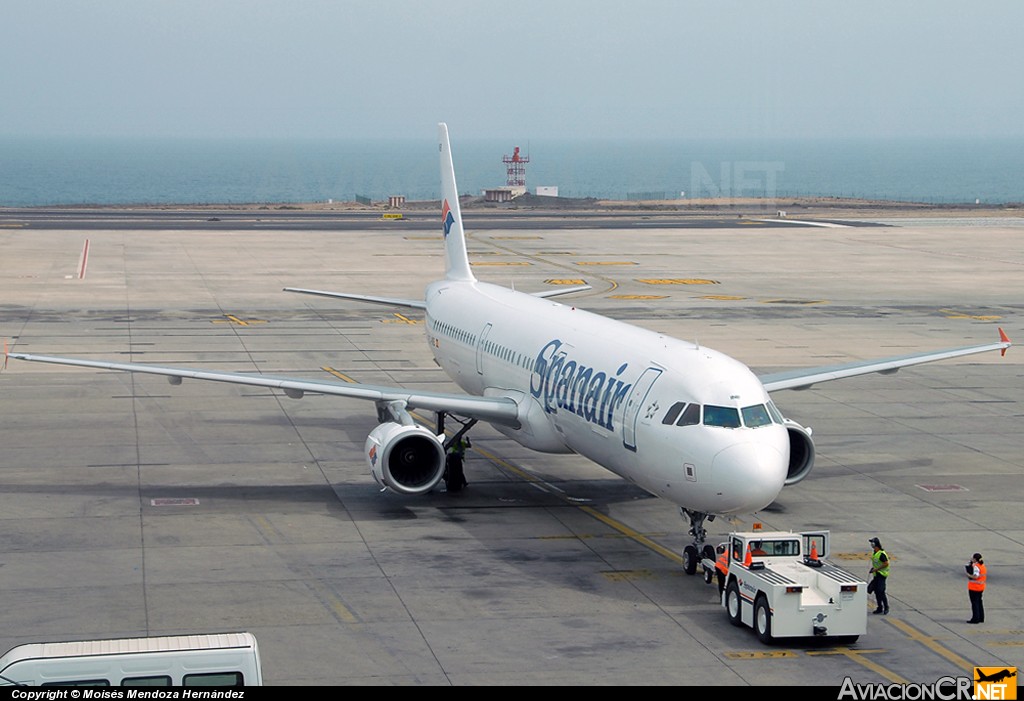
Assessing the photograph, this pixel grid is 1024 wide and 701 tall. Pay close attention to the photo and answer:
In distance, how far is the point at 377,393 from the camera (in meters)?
34.8

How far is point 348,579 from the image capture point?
89.8ft

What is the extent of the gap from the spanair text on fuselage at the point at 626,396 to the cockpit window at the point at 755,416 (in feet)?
0.47

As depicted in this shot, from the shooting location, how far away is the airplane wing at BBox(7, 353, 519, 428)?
112 ft

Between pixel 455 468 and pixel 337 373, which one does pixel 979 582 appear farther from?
pixel 337 373

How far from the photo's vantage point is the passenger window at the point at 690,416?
27.0 meters

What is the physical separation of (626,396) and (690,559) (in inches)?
144

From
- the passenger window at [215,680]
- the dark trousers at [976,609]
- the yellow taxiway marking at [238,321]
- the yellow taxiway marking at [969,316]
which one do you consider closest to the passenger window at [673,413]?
the dark trousers at [976,609]

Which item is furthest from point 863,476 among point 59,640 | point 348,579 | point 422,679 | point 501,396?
point 59,640

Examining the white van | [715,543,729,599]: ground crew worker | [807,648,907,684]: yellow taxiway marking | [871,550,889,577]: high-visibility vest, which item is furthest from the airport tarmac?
the white van

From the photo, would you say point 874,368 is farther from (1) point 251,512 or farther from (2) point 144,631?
(2) point 144,631

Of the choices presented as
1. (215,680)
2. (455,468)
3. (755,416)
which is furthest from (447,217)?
(215,680)

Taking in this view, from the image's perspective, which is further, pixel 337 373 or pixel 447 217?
pixel 337 373

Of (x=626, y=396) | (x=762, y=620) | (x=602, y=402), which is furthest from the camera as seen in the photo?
(x=602, y=402)

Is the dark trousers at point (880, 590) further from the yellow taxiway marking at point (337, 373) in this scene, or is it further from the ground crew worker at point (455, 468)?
the yellow taxiway marking at point (337, 373)
